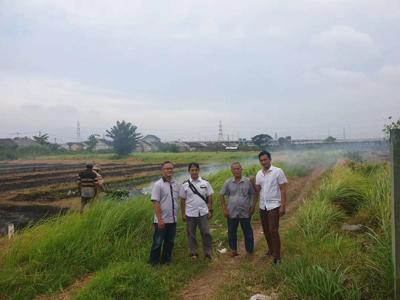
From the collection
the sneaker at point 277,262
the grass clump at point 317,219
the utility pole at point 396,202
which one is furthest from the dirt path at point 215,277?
the utility pole at point 396,202

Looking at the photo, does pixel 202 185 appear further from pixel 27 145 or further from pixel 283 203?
pixel 27 145

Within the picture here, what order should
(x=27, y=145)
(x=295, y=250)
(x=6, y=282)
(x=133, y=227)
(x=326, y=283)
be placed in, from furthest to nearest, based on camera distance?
1. (x=27, y=145)
2. (x=133, y=227)
3. (x=295, y=250)
4. (x=6, y=282)
5. (x=326, y=283)

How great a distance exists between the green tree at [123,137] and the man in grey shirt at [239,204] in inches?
2018

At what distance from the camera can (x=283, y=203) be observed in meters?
6.48

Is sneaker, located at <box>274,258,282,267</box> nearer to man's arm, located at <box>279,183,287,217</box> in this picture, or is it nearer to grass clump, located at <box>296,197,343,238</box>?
man's arm, located at <box>279,183,287,217</box>

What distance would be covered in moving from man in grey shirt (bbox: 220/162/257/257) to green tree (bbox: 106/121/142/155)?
51.2 metres

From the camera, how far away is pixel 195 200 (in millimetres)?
7160

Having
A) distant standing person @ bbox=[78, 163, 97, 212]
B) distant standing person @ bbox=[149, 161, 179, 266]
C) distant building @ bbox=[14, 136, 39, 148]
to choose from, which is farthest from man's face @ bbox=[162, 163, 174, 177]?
distant building @ bbox=[14, 136, 39, 148]

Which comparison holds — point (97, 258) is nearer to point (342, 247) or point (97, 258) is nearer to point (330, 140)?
point (342, 247)

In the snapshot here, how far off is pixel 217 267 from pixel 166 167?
187 centimetres

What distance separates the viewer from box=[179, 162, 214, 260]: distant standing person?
716 centimetres

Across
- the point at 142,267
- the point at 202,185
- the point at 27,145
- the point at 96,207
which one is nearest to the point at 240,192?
the point at 202,185

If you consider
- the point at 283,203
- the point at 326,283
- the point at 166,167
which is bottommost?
the point at 326,283

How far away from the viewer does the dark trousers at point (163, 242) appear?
6.70m
